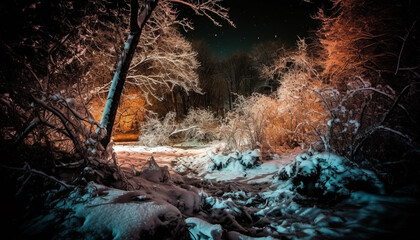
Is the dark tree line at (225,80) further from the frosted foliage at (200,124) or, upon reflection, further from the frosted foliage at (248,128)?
the frosted foliage at (248,128)

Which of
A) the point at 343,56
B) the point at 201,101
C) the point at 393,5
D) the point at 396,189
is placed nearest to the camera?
the point at 396,189

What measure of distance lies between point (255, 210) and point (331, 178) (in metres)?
1.63

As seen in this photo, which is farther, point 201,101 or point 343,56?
point 201,101

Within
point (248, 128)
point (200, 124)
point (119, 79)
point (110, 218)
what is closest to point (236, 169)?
point (248, 128)

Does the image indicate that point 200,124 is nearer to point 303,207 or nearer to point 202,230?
point 303,207

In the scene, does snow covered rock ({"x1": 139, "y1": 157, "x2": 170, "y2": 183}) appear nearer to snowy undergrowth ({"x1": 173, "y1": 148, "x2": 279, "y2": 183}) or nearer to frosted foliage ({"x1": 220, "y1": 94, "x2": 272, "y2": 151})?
snowy undergrowth ({"x1": 173, "y1": 148, "x2": 279, "y2": 183})

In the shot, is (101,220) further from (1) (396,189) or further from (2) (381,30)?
(2) (381,30)

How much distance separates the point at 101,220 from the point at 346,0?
1228cm

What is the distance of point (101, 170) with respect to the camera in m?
3.15

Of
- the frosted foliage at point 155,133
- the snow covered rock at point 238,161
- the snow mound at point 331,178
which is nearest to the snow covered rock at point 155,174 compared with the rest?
the snow mound at point 331,178

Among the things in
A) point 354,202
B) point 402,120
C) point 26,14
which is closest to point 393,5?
point 402,120

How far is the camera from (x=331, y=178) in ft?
11.9

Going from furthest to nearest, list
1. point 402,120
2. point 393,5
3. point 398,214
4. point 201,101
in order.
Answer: point 201,101 < point 393,5 < point 402,120 < point 398,214

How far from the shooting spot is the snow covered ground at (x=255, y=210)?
74.9 inches
